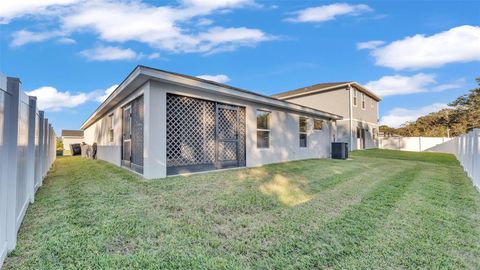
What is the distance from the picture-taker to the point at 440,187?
553cm

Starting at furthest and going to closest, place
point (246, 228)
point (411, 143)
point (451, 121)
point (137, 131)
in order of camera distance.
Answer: point (451, 121) → point (411, 143) → point (137, 131) → point (246, 228)

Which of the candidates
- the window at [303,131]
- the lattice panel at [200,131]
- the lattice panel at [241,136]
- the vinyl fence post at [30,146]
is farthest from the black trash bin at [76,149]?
the window at [303,131]

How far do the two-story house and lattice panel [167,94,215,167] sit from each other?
38.6 ft

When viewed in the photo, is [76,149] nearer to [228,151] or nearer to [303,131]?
[228,151]

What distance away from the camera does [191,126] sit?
24.5 ft

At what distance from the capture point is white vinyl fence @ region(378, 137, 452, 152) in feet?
74.5

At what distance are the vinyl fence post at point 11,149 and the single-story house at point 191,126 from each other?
125 inches

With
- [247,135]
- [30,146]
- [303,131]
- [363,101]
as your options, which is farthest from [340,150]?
[30,146]

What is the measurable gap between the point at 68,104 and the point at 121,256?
2414 centimetres

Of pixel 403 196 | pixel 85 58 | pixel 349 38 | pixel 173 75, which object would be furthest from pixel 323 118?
pixel 85 58

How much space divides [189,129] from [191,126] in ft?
0.40

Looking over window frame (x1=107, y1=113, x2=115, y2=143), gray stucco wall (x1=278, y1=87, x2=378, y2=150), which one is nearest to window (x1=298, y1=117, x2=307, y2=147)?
gray stucco wall (x1=278, y1=87, x2=378, y2=150)

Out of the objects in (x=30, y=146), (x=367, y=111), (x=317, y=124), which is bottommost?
(x=30, y=146)

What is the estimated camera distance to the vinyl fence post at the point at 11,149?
215cm
